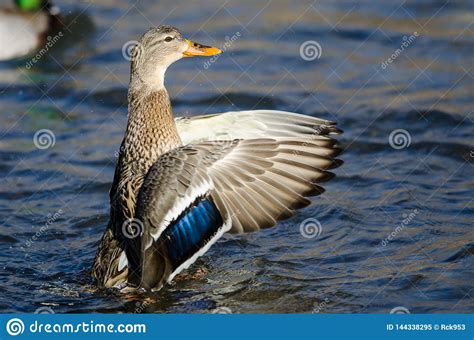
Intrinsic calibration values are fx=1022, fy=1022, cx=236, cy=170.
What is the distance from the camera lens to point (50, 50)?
12695mm

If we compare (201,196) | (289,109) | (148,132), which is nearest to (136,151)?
(148,132)

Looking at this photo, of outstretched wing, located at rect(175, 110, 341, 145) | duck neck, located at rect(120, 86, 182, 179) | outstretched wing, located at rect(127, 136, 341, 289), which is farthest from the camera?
outstretched wing, located at rect(175, 110, 341, 145)

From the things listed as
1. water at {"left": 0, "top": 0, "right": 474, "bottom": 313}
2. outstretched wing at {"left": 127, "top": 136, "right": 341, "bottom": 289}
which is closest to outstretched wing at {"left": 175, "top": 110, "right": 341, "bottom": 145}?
outstretched wing at {"left": 127, "top": 136, "right": 341, "bottom": 289}

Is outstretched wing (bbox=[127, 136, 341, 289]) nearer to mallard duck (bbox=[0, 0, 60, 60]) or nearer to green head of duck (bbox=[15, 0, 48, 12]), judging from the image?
→ mallard duck (bbox=[0, 0, 60, 60])

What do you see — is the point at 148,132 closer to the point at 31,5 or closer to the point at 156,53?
the point at 156,53

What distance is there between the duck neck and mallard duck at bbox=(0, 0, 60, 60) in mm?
5705

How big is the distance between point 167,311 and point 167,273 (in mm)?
513

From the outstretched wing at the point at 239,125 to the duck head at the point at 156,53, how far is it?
41 centimetres

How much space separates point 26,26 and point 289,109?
175 inches

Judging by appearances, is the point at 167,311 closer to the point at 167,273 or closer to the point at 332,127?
the point at 167,273

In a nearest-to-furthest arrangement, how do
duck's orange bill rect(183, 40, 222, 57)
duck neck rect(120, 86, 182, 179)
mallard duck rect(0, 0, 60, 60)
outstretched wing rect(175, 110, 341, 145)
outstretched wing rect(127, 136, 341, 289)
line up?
1. outstretched wing rect(127, 136, 341, 289)
2. duck neck rect(120, 86, 182, 179)
3. outstretched wing rect(175, 110, 341, 145)
4. duck's orange bill rect(183, 40, 222, 57)
5. mallard duck rect(0, 0, 60, 60)

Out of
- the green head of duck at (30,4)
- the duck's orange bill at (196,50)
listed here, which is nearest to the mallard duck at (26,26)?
the green head of duck at (30,4)

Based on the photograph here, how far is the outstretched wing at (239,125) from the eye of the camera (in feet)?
25.1

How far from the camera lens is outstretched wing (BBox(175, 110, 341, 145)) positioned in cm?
764
